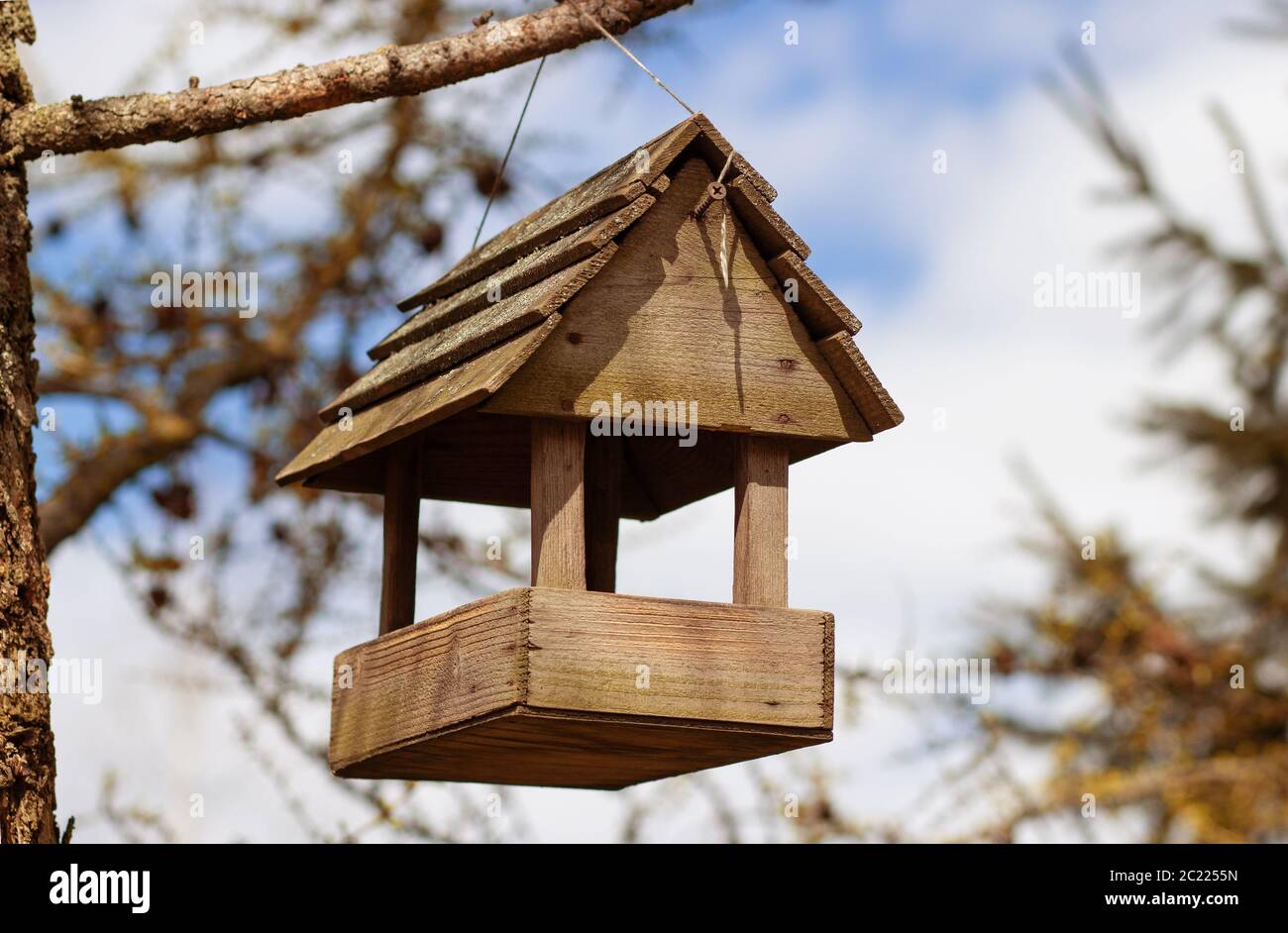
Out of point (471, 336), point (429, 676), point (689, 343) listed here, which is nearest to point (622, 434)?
point (689, 343)

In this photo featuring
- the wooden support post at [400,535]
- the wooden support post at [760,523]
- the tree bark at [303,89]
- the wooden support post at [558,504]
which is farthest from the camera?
the wooden support post at [400,535]

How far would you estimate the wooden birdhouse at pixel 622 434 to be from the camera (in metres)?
2.60

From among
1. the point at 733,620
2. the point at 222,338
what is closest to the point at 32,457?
the point at 733,620

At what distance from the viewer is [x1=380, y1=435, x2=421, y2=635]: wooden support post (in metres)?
3.21

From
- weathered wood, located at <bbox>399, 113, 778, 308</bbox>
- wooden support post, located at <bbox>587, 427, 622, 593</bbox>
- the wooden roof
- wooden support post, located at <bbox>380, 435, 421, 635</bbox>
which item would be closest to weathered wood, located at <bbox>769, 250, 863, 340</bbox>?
the wooden roof

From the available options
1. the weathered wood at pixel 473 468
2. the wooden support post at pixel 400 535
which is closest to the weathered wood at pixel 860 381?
the weathered wood at pixel 473 468

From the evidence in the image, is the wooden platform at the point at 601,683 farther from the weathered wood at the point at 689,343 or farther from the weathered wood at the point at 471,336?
the weathered wood at the point at 471,336

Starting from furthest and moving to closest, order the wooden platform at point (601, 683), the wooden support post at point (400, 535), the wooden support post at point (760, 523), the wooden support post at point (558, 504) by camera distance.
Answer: the wooden support post at point (400, 535)
the wooden support post at point (760, 523)
the wooden support post at point (558, 504)
the wooden platform at point (601, 683)

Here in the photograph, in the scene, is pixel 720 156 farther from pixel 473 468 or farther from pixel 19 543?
pixel 19 543

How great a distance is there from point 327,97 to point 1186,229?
831 centimetres

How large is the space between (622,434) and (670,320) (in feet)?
0.73

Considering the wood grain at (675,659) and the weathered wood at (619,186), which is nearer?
the wood grain at (675,659)

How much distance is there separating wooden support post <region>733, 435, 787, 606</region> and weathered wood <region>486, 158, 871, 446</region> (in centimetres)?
6

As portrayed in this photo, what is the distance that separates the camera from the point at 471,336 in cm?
287
